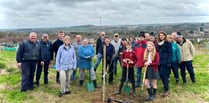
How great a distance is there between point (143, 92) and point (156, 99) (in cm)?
78

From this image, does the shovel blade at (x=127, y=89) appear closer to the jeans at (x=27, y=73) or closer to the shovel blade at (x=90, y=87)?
the shovel blade at (x=90, y=87)

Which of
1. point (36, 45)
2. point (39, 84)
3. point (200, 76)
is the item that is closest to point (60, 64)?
point (36, 45)

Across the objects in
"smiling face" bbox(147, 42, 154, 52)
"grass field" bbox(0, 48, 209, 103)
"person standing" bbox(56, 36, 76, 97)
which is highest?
"smiling face" bbox(147, 42, 154, 52)

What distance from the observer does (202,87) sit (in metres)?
9.80

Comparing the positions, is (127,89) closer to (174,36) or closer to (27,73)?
(174,36)

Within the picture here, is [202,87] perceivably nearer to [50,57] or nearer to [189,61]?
[189,61]

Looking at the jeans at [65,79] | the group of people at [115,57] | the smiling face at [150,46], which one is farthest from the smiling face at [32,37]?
the smiling face at [150,46]

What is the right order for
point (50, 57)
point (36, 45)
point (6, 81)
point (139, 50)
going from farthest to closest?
point (6, 81) → point (50, 57) → point (36, 45) → point (139, 50)

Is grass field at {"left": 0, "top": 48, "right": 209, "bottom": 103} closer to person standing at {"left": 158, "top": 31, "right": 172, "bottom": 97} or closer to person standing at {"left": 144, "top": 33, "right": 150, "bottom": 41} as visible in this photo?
person standing at {"left": 158, "top": 31, "right": 172, "bottom": 97}

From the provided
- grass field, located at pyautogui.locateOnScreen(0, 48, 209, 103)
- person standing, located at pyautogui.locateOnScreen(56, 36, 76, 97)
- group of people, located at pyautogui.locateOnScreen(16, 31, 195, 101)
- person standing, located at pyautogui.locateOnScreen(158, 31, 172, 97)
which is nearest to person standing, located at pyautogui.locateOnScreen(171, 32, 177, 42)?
group of people, located at pyautogui.locateOnScreen(16, 31, 195, 101)

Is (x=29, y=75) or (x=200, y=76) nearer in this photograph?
(x=29, y=75)

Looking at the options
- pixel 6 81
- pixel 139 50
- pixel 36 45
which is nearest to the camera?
pixel 139 50

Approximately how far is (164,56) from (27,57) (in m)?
4.31

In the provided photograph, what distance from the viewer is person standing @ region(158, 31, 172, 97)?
829 cm
